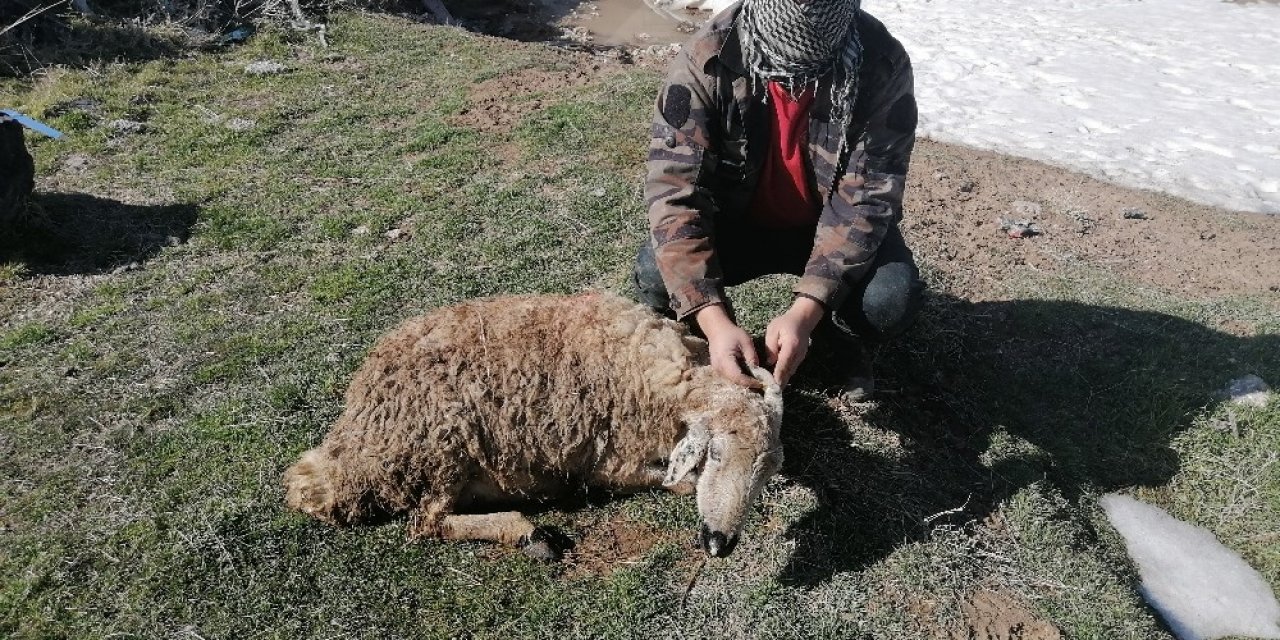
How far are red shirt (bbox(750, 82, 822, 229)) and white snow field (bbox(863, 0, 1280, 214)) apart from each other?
276 inches

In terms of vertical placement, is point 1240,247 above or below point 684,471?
below

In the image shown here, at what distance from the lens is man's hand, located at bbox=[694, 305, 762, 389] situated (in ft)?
12.3

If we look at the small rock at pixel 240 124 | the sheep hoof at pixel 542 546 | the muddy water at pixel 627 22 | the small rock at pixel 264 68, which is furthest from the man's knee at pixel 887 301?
the muddy water at pixel 627 22

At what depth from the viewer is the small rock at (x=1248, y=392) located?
5258 millimetres

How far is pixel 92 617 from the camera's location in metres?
3.62

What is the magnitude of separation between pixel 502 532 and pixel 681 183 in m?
2.00

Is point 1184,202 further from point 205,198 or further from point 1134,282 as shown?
point 205,198

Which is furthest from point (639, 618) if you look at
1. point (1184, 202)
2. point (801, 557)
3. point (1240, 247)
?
point (1184, 202)

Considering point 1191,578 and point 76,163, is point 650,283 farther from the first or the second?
point 76,163

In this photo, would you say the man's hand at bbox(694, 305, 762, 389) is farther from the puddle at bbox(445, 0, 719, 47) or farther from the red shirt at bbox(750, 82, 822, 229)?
the puddle at bbox(445, 0, 719, 47)

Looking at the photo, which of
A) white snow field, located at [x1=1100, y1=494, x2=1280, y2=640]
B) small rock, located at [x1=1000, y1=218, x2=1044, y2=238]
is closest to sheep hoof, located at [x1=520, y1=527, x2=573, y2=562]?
white snow field, located at [x1=1100, y1=494, x2=1280, y2=640]

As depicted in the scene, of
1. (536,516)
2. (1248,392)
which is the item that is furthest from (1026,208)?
(536,516)

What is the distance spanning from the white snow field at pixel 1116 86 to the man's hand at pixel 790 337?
299 inches

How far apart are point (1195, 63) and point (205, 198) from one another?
592 inches
